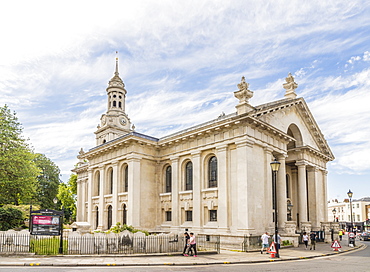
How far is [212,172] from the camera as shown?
3031 cm

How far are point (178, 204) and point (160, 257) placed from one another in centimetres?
1240

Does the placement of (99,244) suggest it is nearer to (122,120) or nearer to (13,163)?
(13,163)

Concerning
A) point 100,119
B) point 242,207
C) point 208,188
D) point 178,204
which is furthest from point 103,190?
point 100,119

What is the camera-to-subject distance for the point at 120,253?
2048 cm

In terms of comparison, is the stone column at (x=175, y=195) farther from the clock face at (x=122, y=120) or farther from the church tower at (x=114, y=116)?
the clock face at (x=122, y=120)

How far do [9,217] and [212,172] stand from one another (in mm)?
17090

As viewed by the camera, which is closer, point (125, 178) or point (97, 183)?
point (125, 178)

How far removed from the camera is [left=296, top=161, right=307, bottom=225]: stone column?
3406 cm

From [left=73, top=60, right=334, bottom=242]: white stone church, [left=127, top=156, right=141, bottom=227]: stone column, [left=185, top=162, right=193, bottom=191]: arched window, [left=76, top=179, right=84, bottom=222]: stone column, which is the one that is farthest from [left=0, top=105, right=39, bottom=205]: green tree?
[left=185, top=162, right=193, bottom=191]: arched window

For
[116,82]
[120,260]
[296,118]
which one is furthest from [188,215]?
[116,82]

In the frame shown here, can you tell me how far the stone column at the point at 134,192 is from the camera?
3241 cm

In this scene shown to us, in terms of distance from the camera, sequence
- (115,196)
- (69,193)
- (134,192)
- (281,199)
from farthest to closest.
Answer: (69,193), (115,196), (134,192), (281,199)

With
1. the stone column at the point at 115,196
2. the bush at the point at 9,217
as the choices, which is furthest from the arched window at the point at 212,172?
the bush at the point at 9,217

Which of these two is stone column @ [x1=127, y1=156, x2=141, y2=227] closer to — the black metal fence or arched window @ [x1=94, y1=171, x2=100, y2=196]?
arched window @ [x1=94, y1=171, x2=100, y2=196]
